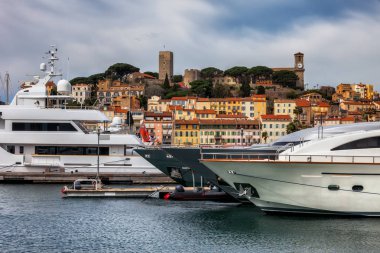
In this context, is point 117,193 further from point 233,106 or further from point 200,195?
point 233,106

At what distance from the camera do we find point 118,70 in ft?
503

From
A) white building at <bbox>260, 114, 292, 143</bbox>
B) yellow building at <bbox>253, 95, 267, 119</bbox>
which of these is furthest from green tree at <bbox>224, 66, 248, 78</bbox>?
white building at <bbox>260, 114, 292, 143</bbox>

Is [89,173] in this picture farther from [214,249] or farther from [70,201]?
[214,249]

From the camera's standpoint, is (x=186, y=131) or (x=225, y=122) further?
(x=225, y=122)

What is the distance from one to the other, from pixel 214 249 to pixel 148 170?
21.3 m

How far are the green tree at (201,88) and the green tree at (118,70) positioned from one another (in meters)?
20.3

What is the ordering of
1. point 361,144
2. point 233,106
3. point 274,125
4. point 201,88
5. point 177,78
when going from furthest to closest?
1. point 177,78
2. point 201,88
3. point 233,106
4. point 274,125
5. point 361,144

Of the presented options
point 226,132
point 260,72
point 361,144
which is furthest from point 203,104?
point 361,144

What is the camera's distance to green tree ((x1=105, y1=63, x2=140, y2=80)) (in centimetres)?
15325

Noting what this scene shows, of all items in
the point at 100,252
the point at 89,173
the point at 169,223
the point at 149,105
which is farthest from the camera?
the point at 149,105

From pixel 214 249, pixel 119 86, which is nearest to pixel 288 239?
pixel 214 249

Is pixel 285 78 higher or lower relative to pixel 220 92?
higher

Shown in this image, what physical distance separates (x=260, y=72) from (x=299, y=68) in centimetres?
1289

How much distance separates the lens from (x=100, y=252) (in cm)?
2208
